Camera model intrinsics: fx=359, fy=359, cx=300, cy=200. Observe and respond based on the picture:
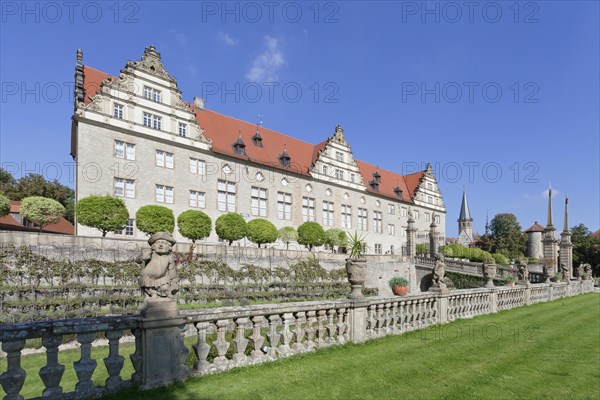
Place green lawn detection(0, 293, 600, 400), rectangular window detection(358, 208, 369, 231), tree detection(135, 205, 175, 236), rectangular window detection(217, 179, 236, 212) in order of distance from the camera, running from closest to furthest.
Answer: green lawn detection(0, 293, 600, 400) → tree detection(135, 205, 175, 236) → rectangular window detection(217, 179, 236, 212) → rectangular window detection(358, 208, 369, 231)

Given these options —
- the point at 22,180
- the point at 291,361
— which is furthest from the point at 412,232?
the point at 22,180

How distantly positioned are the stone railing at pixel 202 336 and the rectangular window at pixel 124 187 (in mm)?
21542

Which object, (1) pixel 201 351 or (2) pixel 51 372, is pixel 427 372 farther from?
(2) pixel 51 372

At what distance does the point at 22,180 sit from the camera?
42062 millimetres

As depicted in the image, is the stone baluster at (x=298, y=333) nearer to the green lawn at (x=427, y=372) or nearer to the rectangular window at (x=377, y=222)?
the green lawn at (x=427, y=372)

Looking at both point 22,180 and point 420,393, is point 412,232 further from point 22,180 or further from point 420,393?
point 22,180

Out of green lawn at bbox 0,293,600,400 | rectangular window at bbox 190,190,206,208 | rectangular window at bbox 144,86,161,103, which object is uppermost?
rectangular window at bbox 144,86,161,103

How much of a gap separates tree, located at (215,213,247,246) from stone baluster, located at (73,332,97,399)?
23.0 meters

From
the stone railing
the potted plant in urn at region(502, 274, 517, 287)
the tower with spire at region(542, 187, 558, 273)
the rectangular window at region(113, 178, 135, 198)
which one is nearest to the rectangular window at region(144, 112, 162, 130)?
the rectangular window at region(113, 178, 135, 198)

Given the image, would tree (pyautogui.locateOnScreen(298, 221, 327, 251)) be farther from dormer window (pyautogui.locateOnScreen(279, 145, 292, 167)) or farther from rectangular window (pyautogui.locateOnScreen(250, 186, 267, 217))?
dormer window (pyautogui.locateOnScreen(279, 145, 292, 167))

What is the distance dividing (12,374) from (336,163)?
A: 3857cm

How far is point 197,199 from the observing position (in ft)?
95.2

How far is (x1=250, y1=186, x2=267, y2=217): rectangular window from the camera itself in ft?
108

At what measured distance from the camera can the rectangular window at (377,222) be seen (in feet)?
147
